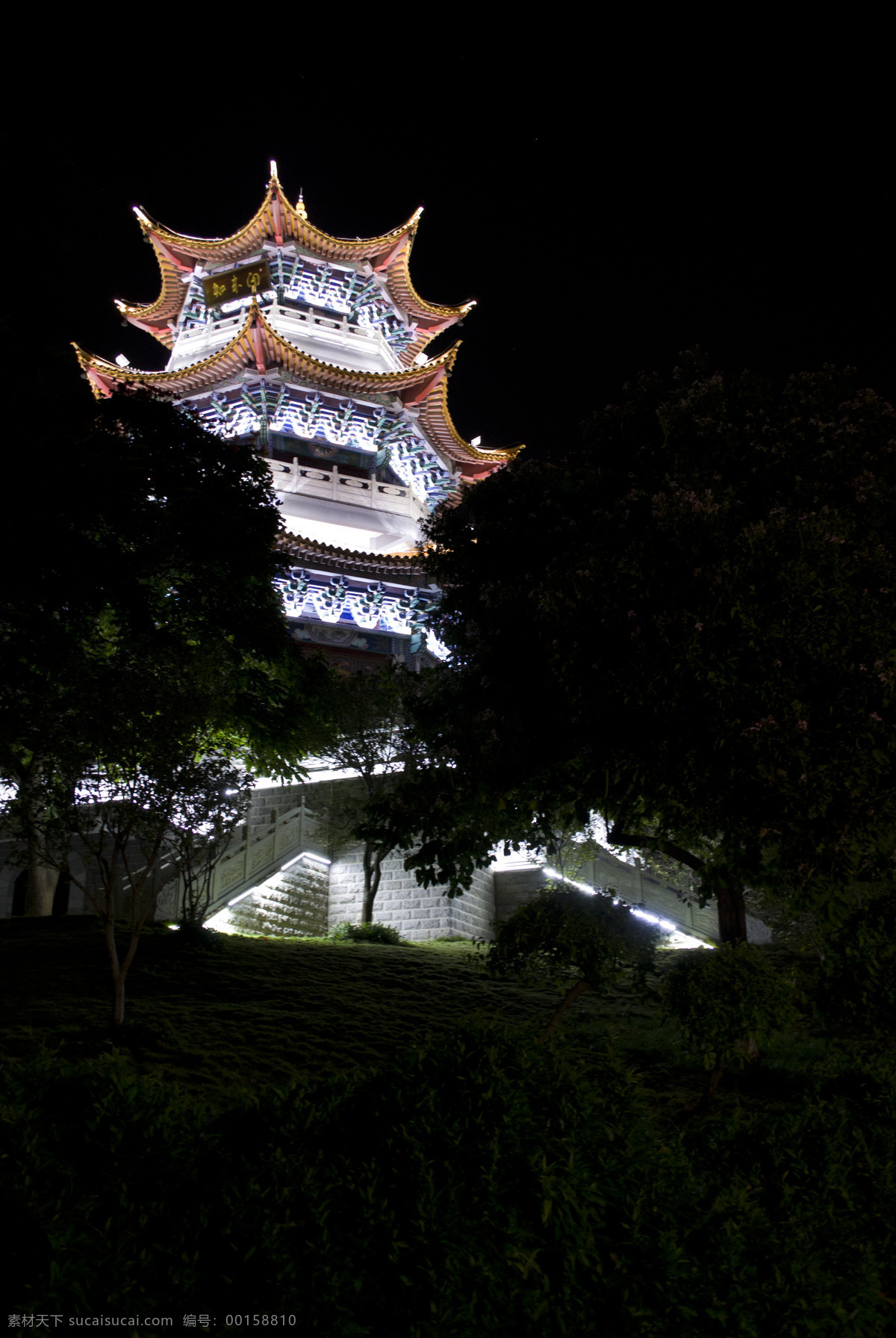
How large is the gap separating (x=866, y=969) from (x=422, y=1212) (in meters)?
5.72

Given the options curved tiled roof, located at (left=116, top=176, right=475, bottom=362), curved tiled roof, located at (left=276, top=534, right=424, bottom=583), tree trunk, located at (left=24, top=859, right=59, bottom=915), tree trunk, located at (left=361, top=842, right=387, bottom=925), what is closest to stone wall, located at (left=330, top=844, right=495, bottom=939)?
tree trunk, located at (left=361, top=842, right=387, bottom=925)

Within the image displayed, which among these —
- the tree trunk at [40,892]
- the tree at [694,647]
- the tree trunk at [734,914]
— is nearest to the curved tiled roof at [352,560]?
the tree trunk at [40,892]

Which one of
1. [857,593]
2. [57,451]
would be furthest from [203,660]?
[857,593]

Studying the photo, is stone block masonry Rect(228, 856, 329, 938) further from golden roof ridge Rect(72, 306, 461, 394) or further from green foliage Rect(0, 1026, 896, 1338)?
golden roof ridge Rect(72, 306, 461, 394)

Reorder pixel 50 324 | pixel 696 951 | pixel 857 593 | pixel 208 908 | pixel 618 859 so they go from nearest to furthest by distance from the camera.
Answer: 1. pixel 857 593
2. pixel 696 951
3. pixel 50 324
4. pixel 208 908
5. pixel 618 859

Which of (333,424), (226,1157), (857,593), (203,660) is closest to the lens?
(226,1157)

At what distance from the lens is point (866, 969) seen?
727 cm

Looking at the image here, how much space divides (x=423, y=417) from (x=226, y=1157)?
29.0 meters

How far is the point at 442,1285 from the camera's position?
2.71m

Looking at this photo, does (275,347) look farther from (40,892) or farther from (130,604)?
(130,604)

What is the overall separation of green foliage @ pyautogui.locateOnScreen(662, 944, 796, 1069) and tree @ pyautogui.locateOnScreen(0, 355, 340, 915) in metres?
5.56

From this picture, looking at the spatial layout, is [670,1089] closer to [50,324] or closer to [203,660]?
[203,660]

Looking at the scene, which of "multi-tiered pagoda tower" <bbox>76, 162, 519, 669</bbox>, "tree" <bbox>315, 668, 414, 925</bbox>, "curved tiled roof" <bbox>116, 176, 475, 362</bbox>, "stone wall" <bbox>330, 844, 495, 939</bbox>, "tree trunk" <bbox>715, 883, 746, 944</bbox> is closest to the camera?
"tree trunk" <bbox>715, 883, 746, 944</bbox>

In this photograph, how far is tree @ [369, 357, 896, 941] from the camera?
679 centimetres
